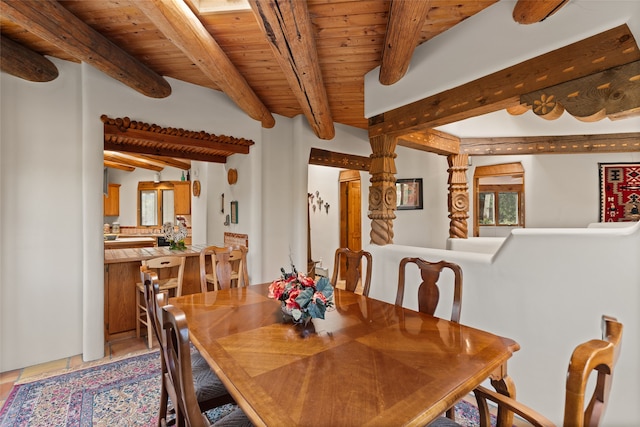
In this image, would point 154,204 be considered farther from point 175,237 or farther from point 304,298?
point 304,298

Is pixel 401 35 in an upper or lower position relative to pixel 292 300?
upper

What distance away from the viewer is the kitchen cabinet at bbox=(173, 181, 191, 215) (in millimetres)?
7215

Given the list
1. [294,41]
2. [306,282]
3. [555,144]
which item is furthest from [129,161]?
[555,144]

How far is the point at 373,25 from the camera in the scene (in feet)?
7.23

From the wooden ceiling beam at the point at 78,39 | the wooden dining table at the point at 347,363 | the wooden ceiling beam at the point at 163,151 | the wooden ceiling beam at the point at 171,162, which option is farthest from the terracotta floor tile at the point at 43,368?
the wooden ceiling beam at the point at 171,162

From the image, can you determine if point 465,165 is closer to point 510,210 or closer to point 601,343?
point 510,210

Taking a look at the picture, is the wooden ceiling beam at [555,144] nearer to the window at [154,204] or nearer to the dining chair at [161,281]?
the dining chair at [161,281]

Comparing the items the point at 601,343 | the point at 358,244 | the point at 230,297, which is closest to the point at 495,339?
the point at 601,343

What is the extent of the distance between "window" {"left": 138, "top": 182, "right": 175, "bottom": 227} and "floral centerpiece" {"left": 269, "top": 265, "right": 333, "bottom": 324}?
7442 mm

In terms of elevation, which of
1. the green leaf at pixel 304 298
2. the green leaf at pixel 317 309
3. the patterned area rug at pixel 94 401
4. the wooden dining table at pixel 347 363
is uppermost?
the green leaf at pixel 304 298

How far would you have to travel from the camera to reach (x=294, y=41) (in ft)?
6.31

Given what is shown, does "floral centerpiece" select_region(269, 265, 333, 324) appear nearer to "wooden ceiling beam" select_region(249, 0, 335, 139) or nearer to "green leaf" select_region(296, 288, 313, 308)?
"green leaf" select_region(296, 288, 313, 308)

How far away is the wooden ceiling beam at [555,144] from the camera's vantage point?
3715 millimetres

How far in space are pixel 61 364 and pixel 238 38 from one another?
315 centimetres
